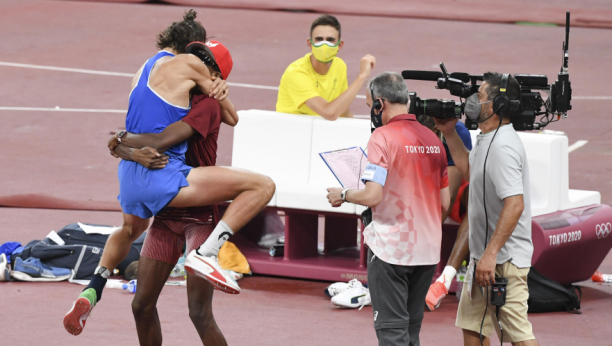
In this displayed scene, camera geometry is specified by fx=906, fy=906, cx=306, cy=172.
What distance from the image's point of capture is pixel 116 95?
1759 cm

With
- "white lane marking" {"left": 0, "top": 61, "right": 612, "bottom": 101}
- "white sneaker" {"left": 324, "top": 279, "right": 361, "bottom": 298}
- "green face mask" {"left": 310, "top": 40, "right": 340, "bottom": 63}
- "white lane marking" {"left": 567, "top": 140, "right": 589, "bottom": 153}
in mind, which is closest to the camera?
→ "white sneaker" {"left": 324, "top": 279, "right": 361, "bottom": 298}

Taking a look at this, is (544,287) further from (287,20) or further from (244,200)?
(287,20)

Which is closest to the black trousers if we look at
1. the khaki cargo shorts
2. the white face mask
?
the khaki cargo shorts

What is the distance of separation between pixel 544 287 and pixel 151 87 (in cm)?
407

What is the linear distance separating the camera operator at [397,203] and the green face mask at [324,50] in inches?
132

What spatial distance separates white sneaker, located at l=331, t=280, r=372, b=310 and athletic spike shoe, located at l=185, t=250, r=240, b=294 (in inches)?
102

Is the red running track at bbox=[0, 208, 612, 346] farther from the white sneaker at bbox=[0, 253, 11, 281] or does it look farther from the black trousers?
the black trousers

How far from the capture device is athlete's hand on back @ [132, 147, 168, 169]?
17.9 ft

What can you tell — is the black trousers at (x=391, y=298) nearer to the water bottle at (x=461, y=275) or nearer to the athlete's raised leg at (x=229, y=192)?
the athlete's raised leg at (x=229, y=192)

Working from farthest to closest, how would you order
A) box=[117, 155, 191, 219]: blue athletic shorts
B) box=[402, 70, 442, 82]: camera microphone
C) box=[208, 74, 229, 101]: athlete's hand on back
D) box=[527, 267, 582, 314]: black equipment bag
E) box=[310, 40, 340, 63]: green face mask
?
1. box=[310, 40, 340, 63]: green face mask
2. box=[527, 267, 582, 314]: black equipment bag
3. box=[402, 70, 442, 82]: camera microphone
4. box=[208, 74, 229, 101]: athlete's hand on back
5. box=[117, 155, 191, 219]: blue athletic shorts

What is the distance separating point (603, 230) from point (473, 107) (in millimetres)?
3206

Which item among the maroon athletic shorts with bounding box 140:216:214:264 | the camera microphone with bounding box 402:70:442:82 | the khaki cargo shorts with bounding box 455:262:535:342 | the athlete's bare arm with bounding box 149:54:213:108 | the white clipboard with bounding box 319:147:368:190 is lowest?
the khaki cargo shorts with bounding box 455:262:535:342

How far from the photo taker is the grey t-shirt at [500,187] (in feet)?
18.3

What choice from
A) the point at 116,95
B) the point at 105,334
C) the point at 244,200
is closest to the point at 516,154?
the point at 244,200
